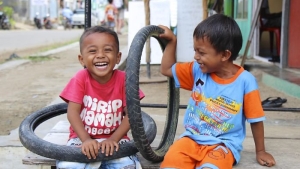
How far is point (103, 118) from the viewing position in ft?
8.50

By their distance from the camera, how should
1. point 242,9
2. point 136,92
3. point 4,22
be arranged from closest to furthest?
point 136,92 → point 242,9 → point 4,22

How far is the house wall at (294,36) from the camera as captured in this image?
736 centimetres

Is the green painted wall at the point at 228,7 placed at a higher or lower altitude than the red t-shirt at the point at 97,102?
higher

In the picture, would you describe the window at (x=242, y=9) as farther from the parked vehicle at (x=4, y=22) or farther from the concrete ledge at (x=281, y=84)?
the parked vehicle at (x=4, y=22)

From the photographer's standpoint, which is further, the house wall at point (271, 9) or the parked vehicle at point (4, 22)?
the parked vehicle at point (4, 22)

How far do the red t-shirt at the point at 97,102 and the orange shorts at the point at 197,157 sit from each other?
1.20 feet

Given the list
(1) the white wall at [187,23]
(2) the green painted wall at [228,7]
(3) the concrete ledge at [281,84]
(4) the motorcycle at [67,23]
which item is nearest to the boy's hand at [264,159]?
(3) the concrete ledge at [281,84]

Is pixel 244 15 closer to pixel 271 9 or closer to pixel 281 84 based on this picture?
pixel 271 9

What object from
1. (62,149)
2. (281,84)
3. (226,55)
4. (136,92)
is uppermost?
(226,55)

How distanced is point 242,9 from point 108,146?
898 cm

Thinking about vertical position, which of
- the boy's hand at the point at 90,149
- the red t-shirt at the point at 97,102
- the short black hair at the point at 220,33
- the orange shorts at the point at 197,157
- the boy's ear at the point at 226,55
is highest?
the short black hair at the point at 220,33

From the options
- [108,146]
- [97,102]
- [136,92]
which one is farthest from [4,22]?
[136,92]

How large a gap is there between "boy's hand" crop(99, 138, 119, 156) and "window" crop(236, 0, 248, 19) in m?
8.38

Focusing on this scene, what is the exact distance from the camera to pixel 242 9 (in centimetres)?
1081
